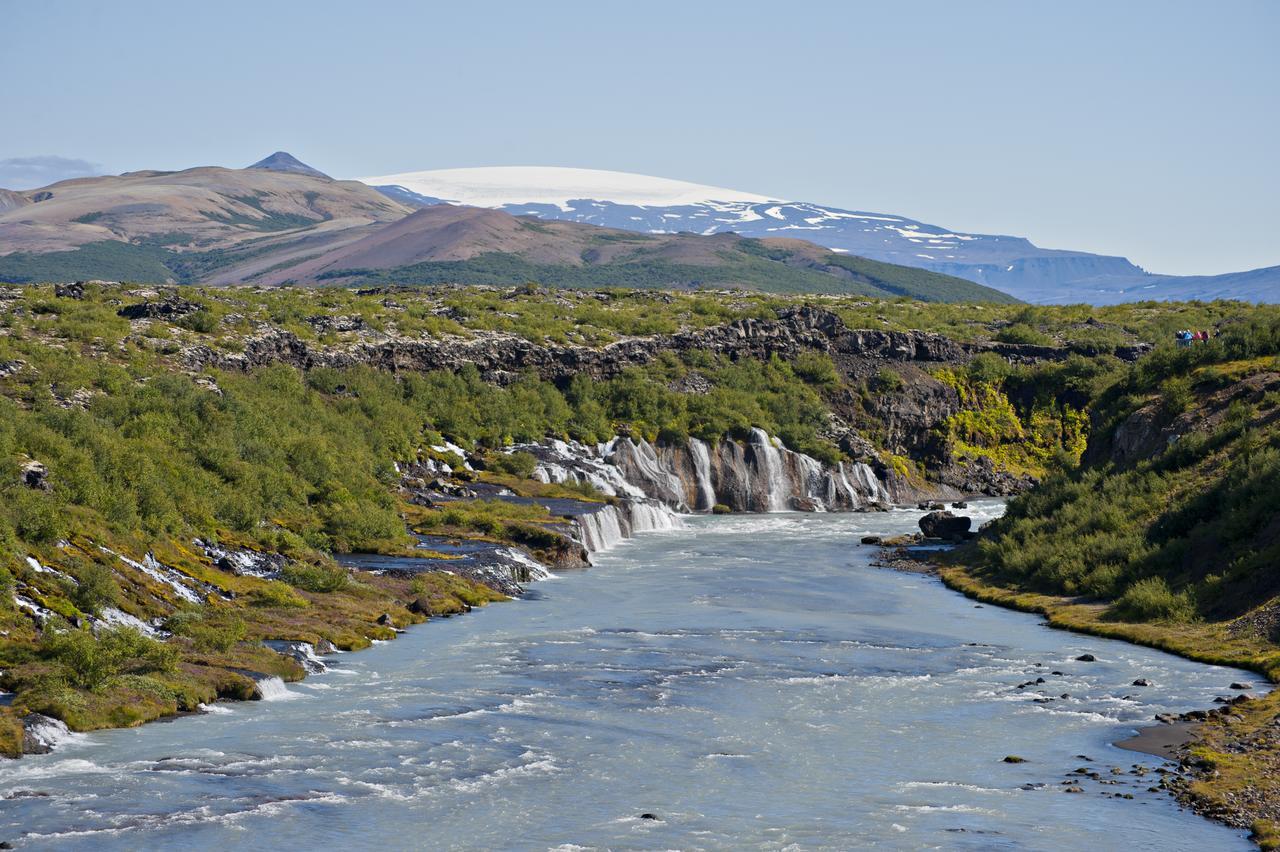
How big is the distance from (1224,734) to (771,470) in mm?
66967

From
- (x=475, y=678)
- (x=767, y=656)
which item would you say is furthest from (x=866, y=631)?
(x=475, y=678)

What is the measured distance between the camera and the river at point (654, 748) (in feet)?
90.8

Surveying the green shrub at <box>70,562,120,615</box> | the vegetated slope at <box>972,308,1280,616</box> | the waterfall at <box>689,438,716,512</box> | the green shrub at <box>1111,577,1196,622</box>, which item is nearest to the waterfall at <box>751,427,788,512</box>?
the waterfall at <box>689,438,716,512</box>

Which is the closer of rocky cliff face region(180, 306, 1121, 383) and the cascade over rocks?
rocky cliff face region(180, 306, 1121, 383)

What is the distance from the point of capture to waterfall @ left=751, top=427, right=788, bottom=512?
327ft

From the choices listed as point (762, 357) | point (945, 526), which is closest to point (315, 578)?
point (945, 526)

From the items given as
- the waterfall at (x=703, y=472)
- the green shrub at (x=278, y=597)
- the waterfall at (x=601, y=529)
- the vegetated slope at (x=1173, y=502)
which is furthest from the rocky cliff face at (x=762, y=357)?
the green shrub at (x=278, y=597)

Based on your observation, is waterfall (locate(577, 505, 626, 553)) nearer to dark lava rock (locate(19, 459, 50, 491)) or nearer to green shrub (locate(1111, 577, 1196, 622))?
green shrub (locate(1111, 577, 1196, 622))

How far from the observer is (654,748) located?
1347 inches

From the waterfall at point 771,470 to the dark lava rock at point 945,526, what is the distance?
20.4 m

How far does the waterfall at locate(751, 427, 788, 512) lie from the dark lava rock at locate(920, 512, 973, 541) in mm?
20415

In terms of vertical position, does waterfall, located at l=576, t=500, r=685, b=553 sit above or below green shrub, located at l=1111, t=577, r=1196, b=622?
below

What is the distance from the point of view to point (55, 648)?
117 feet

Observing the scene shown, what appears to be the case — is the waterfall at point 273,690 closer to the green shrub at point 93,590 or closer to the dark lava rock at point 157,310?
the green shrub at point 93,590
